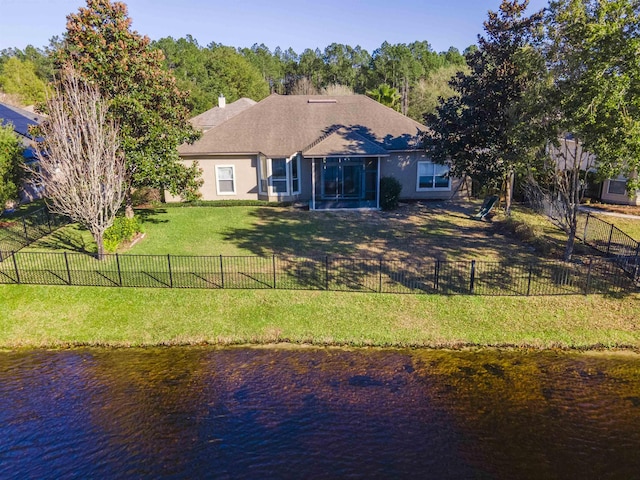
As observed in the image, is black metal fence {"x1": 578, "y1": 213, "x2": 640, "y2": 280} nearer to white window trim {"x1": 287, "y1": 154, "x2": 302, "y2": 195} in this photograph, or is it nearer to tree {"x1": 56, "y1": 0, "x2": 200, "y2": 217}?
white window trim {"x1": 287, "y1": 154, "x2": 302, "y2": 195}

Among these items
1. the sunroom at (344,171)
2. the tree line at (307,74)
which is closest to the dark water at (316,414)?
the sunroom at (344,171)

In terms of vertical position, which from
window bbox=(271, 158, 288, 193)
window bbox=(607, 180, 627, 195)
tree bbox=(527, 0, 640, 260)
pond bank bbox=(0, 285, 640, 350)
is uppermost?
tree bbox=(527, 0, 640, 260)

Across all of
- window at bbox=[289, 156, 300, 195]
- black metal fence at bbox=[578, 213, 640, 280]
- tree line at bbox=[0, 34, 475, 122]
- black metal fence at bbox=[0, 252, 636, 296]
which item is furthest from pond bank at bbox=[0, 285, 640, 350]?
tree line at bbox=[0, 34, 475, 122]

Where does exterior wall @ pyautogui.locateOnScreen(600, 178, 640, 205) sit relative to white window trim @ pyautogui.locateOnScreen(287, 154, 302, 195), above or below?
below

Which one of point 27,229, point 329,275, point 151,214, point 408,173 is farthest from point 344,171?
point 27,229

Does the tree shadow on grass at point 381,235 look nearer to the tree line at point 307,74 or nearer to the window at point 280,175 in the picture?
the window at point 280,175
